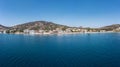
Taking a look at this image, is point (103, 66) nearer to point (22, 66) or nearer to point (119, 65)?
point (119, 65)

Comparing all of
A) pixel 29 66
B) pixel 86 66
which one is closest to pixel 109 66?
pixel 86 66

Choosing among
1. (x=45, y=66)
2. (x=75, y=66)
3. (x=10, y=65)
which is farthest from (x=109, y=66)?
(x=10, y=65)

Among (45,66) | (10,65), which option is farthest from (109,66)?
(10,65)

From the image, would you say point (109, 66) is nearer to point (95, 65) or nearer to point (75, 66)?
point (95, 65)

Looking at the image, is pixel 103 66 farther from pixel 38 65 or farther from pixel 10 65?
pixel 10 65

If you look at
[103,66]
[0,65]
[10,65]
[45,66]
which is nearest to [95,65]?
[103,66]

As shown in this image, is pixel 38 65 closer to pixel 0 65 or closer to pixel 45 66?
pixel 45 66
